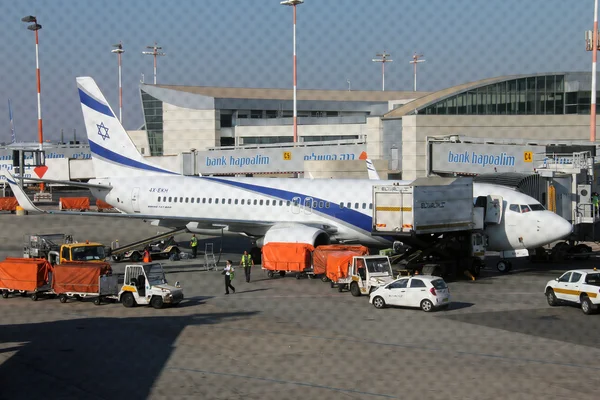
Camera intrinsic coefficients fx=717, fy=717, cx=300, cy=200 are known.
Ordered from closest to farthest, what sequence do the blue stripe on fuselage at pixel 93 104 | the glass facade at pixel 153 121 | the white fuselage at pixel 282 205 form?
the white fuselage at pixel 282 205
the blue stripe on fuselage at pixel 93 104
the glass facade at pixel 153 121

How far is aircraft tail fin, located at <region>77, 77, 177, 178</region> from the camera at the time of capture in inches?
601

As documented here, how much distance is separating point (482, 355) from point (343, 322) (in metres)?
2.08

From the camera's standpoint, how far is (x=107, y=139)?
50.9 feet

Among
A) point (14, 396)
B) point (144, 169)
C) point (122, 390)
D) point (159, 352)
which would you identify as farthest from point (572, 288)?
point (144, 169)

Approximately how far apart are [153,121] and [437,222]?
2369 centimetres

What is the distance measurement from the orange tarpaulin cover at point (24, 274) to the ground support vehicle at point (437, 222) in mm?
5060

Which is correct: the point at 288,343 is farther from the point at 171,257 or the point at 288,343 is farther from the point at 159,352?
the point at 171,257

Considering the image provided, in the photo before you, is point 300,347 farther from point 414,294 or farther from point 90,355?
point 414,294

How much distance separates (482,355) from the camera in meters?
6.64

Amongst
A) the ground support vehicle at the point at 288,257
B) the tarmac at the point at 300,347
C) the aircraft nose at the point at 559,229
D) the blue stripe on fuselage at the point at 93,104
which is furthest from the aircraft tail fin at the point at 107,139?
the aircraft nose at the point at 559,229

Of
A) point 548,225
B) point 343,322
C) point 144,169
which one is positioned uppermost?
point 144,169

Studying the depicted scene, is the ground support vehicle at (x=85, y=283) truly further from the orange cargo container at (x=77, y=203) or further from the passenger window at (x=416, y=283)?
the orange cargo container at (x=77, y=203)

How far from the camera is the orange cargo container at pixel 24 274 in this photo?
10.3m

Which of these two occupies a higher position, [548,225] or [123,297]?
[548,225]
